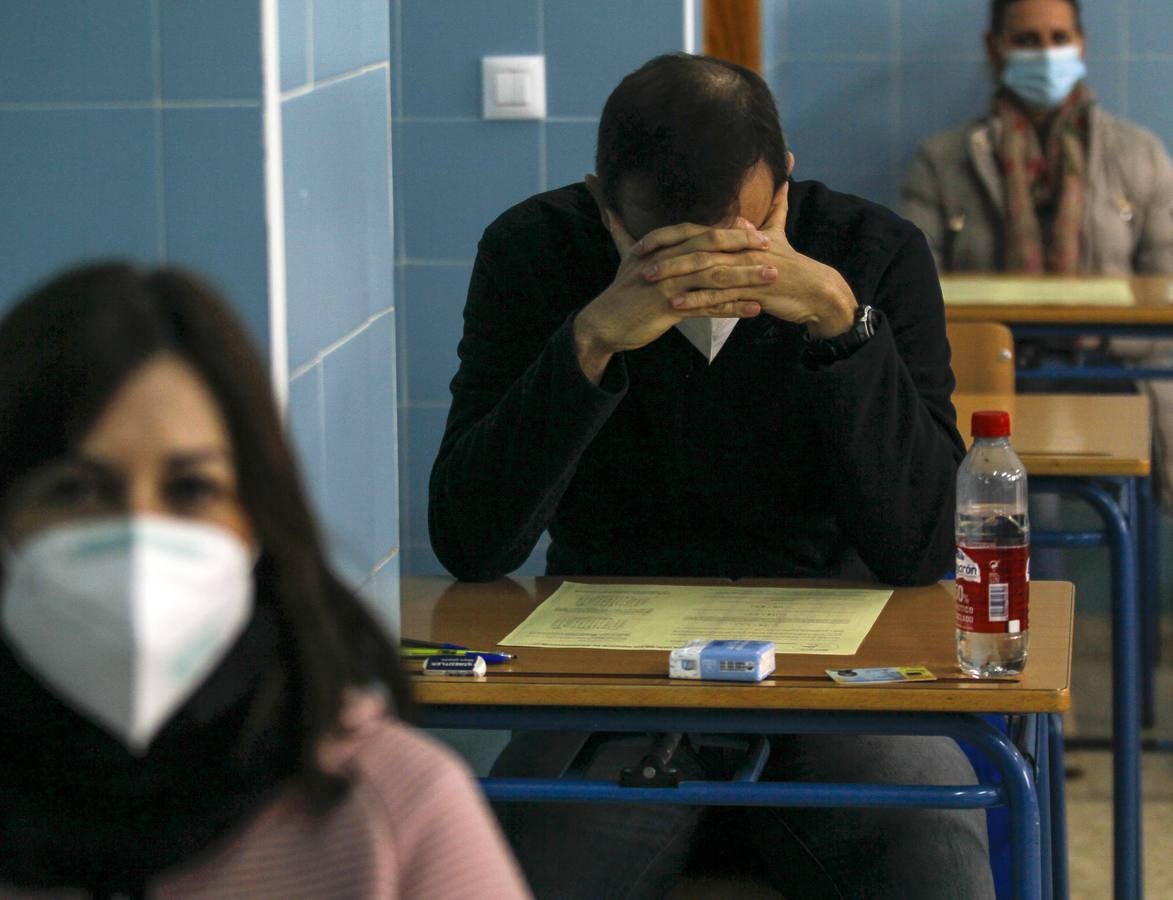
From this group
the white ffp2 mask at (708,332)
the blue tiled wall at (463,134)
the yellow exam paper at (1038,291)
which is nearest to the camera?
the white ffp2 mask at (708,332)

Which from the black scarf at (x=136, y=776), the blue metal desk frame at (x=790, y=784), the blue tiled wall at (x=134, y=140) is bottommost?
the blue metal desk frame at (x=790, y=784)

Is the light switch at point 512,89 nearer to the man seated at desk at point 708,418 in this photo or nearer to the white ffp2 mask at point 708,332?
the man seated at desk at point 708,418

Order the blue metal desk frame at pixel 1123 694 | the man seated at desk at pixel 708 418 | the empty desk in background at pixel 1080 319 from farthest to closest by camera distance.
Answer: the empty desk in background at pixel 1080 319, the blue metal desk frame at pixel 1123 694, the man seated at desk at pixel 708 418

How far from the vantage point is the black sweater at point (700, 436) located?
185cm

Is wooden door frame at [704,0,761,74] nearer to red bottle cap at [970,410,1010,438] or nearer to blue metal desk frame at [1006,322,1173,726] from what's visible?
blue metal desk frame at [1006,322,1173,726]

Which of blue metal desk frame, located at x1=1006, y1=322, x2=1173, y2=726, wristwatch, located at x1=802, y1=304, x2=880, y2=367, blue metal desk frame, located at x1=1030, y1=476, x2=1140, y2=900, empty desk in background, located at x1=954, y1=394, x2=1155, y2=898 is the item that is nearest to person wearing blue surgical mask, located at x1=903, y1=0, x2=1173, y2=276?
blue metal desk frame, located at x1=1006, y1=322, x2=1173, y2=726

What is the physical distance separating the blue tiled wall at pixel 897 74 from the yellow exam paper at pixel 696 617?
3.29m

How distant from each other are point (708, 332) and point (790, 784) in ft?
1.90

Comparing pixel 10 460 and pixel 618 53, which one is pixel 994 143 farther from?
pixel 10 460

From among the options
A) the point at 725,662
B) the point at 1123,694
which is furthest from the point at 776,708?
the point at 1123,694

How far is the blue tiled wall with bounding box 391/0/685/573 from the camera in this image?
2.95 meters

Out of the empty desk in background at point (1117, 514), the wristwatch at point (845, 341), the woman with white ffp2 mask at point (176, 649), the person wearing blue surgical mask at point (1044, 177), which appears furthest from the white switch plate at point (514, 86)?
the woman with white ffp2 mask at point (176, 649)

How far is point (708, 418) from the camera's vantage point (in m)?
1.94

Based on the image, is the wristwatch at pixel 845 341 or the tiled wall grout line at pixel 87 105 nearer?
the tiled wall grout line at pixel 87 105
